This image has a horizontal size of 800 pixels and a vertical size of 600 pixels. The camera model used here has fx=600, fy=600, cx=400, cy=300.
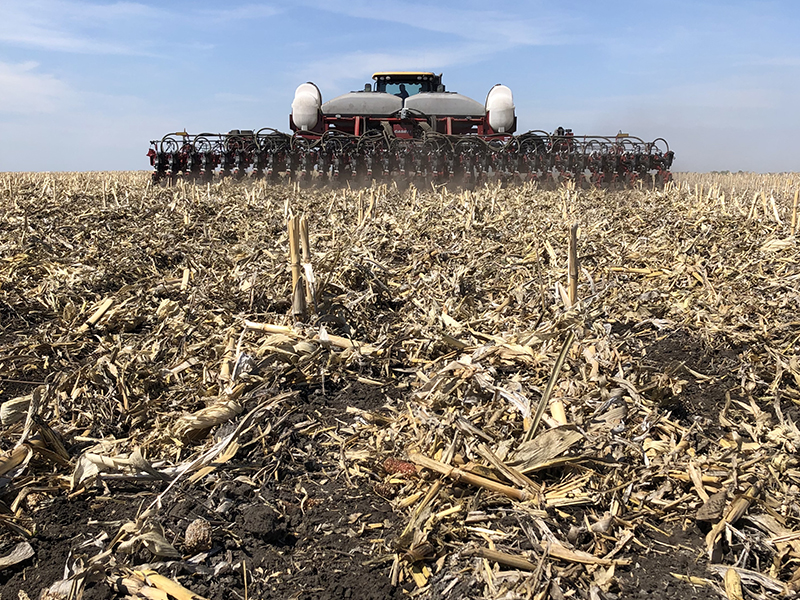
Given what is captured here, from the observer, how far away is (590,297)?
4.60 meters

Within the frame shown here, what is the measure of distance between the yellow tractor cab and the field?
41.7ft

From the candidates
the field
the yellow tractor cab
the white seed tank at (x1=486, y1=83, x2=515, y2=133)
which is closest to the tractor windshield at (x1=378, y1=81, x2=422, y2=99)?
the yellow tractor cab

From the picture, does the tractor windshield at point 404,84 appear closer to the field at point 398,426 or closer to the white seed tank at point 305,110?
the white seed tank at point 305,110

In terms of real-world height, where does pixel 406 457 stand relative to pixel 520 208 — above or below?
below

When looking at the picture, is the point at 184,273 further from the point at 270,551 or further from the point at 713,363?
the point at 713,363

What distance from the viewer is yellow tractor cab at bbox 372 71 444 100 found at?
1728 centimetres

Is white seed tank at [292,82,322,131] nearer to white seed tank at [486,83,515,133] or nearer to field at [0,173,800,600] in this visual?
white seed tank at [486,83,515,133]

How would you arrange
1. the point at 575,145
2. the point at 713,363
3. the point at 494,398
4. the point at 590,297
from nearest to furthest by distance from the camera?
1. the point at 494,398
2. the point at 713,363
3. the point at 590,297
4. the point at 575,145

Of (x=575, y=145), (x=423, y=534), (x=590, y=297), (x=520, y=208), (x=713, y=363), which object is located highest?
(x=575, y=145)

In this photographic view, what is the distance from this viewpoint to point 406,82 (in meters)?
17.6

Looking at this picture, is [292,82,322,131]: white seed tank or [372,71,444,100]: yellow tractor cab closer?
[292,82,322,131]: white seed tank

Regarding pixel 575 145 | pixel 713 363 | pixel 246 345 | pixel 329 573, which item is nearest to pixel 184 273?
pixel 246 345

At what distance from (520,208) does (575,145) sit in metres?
6.21

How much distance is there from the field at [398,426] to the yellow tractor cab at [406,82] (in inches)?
500
